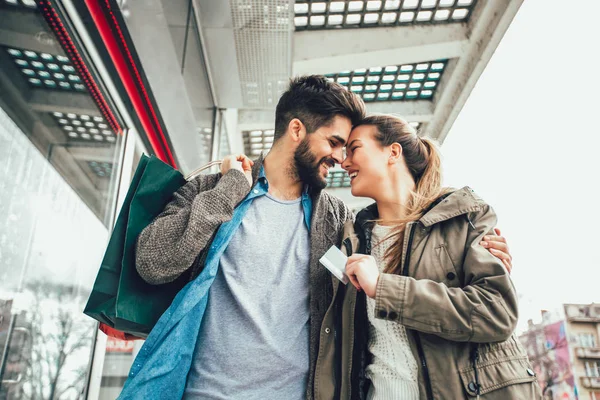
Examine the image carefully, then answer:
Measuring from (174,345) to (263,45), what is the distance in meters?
3.27

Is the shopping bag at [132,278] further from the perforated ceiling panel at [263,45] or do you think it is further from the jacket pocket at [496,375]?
the perforated ceiling panel at [263,45]

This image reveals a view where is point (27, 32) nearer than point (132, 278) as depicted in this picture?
No

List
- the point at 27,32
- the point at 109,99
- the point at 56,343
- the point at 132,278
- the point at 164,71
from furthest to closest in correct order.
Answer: the point at 164,71 → the point at 109,99 → the point at 56,343 → the point at 27,32 → the point at 132,278

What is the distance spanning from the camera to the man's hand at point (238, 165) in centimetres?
164

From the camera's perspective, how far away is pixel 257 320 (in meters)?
1.40

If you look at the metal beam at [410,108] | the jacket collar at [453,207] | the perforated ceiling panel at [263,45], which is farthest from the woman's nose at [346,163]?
the metal beam at [410,108]

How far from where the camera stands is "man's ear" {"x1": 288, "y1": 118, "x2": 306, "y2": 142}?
193cm

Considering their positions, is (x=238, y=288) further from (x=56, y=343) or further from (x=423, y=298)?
(x=56, y=343)

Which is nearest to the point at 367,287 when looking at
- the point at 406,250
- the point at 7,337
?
the point at 406,250

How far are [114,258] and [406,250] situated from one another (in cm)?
93

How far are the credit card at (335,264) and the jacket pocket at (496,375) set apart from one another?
410 mm

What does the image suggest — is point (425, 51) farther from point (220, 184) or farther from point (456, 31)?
point (220, 184)

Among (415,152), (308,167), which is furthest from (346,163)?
(415,152)

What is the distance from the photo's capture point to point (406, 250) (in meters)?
1.41
